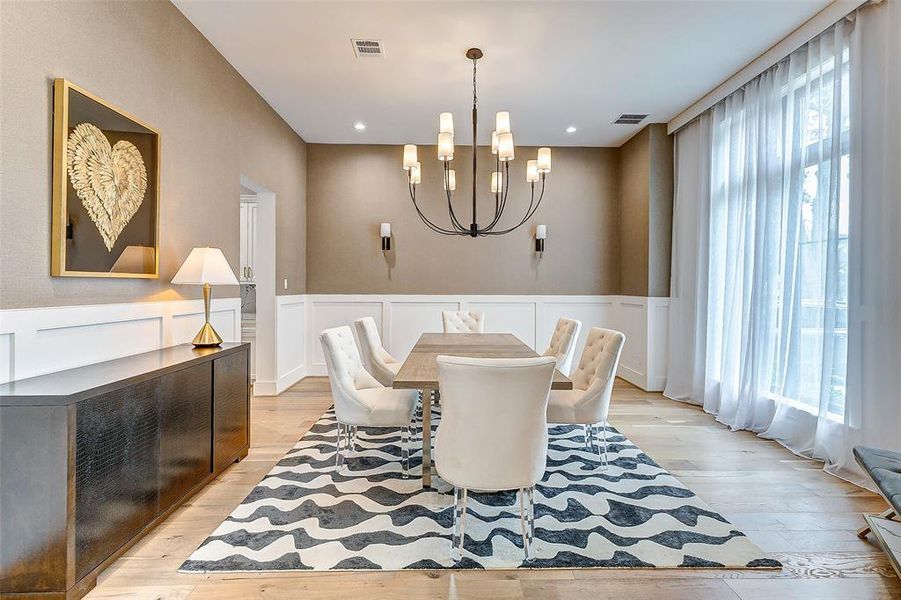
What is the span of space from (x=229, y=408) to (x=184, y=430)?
54cm

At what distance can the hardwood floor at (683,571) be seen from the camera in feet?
5.98

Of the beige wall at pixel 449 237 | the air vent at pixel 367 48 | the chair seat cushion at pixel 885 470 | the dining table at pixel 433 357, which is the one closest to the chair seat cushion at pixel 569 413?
the dining table at pixel 433 357

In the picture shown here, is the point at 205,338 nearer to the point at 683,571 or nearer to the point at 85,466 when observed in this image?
the point at 85,466

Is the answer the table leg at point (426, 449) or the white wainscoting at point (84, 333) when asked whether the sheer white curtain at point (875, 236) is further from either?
the white wainscoting at point (84, 333)

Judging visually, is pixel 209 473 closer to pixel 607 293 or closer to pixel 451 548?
pixel 451 548

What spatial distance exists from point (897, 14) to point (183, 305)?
448cm

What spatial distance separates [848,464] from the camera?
293 centimetres

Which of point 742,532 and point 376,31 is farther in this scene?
point 376,31

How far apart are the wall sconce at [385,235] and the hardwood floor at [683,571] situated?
3200mm

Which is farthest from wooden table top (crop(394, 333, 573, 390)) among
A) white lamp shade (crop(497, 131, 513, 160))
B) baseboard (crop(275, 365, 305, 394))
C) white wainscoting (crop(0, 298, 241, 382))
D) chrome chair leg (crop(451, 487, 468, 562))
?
baseboard (crop(275, 365, 305, 394))

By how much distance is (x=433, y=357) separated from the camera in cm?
301

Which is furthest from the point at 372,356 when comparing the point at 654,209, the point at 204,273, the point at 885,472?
the point at 654,209

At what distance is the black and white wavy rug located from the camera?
201 centimetres

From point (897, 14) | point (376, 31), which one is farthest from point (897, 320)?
point (376, 31)
